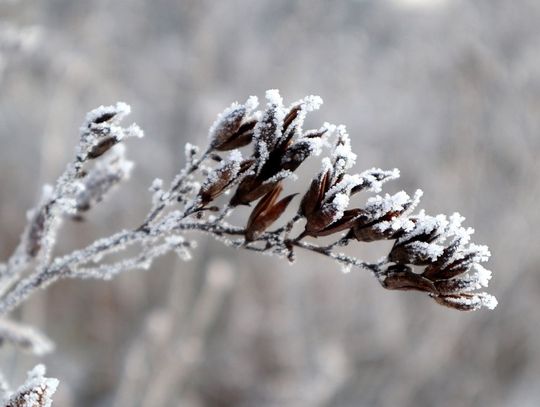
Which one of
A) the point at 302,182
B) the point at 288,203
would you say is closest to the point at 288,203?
the point at 288,203

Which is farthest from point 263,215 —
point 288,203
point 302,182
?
point 302,182

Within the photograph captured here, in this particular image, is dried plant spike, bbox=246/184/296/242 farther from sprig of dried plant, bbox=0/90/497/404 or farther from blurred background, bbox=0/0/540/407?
blurred background, bbox=0/0/540/407

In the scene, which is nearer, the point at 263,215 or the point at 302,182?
the point at 263,215

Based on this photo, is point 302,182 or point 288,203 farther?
point 302,182

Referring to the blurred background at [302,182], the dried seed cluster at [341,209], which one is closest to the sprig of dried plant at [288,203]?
the dried seed cluster at [341,209]

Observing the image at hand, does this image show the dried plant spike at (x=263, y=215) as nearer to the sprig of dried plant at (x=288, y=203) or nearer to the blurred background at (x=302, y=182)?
the sprig of dried plant at (x=288, y=203)

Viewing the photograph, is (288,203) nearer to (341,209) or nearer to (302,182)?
(341,209)

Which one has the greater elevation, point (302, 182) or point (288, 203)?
point (302, 182)

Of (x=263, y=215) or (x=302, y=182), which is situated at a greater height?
(x=302, y=182)

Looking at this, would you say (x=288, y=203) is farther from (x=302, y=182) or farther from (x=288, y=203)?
(x=302, y=182)
